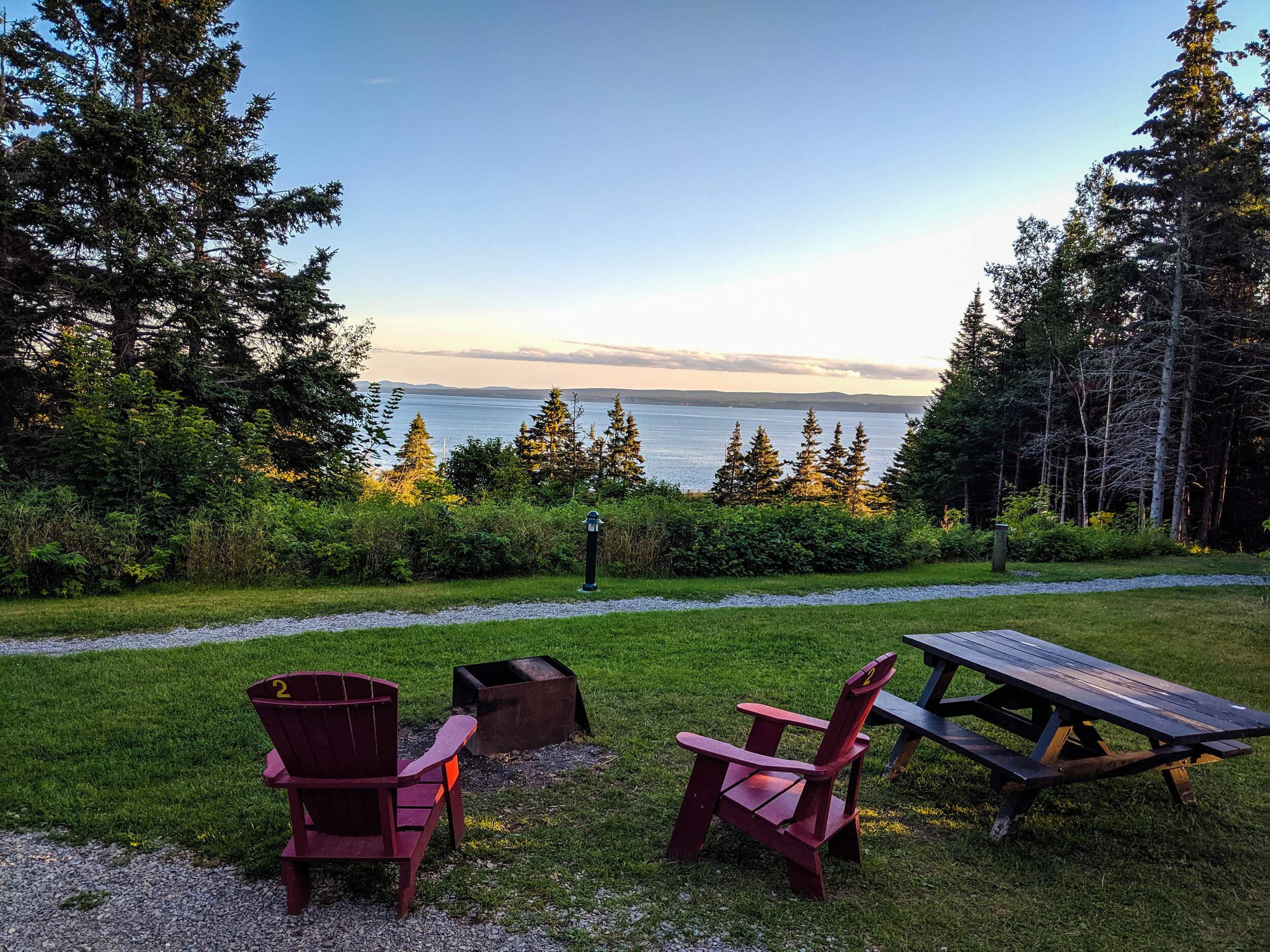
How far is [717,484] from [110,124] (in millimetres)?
45873

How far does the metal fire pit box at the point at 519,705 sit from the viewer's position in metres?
3.95

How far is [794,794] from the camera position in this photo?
308 cm

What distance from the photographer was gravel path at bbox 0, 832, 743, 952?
2.36 meters

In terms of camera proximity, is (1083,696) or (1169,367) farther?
(1169,367)

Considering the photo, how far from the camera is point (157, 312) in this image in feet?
44.6

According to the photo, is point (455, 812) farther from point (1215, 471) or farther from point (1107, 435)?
point (1215, 471)

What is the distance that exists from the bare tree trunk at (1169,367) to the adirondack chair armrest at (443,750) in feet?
74.7

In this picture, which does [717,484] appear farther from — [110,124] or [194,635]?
[194,635]

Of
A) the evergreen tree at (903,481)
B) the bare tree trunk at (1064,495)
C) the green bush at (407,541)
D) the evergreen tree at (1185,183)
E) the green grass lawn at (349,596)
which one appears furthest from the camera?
the evergreen tree at (903,481)

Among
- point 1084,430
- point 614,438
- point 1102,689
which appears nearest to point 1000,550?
point 1102,689

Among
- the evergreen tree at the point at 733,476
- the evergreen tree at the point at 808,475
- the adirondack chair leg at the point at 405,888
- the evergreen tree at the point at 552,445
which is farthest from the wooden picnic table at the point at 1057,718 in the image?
the evergreen tree at the point at 808,475

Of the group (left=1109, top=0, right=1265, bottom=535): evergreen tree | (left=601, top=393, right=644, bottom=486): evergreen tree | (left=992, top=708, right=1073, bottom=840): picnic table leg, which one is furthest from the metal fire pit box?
(left=601, top=393, right=644, bottom=486): evergreen tree

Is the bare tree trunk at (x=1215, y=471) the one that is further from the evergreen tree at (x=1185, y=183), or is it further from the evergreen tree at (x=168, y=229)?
the evergreen tree at (x=168, y=229)

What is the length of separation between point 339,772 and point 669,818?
163cm
